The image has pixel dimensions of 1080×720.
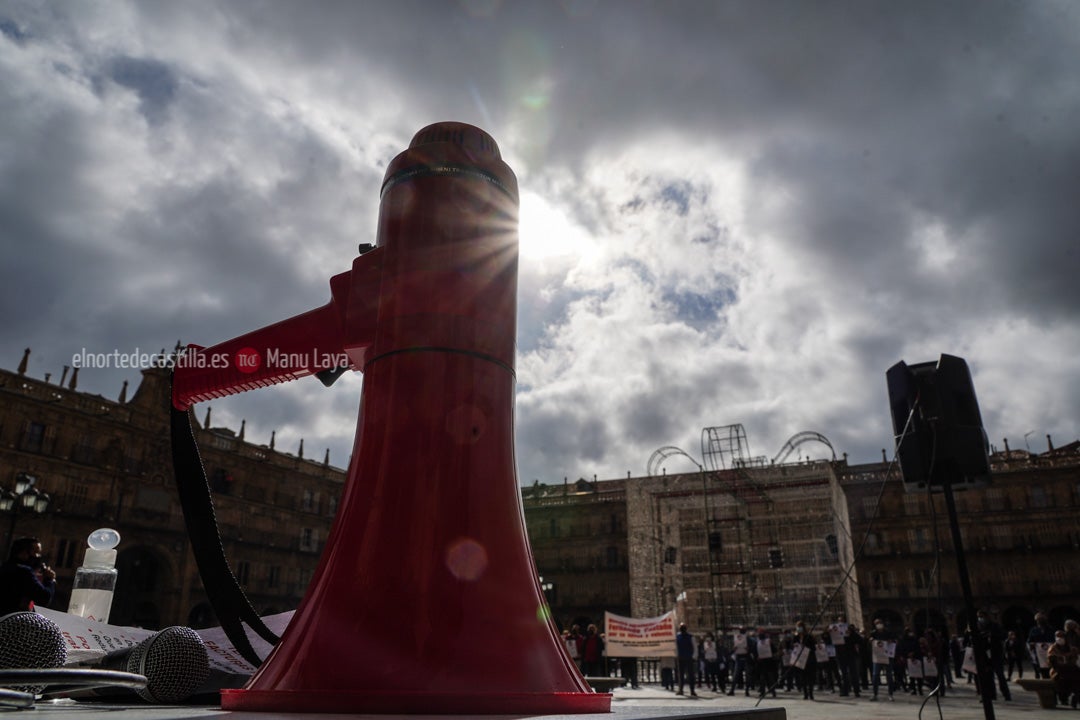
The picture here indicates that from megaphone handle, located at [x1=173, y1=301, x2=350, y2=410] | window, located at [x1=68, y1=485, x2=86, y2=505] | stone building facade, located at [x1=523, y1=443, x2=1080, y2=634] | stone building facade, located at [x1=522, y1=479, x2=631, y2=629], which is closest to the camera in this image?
megaphone handle, located at [x1=173, y1=301, x2=350, y2=410]

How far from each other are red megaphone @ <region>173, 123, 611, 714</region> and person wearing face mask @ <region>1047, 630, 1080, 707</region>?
1015 cm

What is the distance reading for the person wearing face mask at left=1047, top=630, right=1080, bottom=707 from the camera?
8.73 m

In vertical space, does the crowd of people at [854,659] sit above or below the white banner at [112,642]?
below

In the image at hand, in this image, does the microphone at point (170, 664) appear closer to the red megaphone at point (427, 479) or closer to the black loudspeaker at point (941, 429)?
the red megaphone at point (427, 479)

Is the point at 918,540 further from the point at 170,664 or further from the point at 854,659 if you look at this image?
the point at 170,664

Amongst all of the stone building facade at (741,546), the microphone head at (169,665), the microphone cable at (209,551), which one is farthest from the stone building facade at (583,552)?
the microphone head at (169,665)

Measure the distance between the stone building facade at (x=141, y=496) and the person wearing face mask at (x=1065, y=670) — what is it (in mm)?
23469

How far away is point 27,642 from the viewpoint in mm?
1652

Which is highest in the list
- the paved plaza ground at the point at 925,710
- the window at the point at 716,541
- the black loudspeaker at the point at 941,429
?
the window at the point at 716,541

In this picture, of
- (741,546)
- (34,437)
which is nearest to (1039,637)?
(741,546)

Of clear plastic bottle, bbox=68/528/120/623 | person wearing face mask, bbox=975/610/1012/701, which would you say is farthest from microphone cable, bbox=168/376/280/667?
person wearing face mask, bbox=975/610/1012/701

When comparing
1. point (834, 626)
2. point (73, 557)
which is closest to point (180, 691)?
point (834, 626)

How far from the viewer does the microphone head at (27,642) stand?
63.8 inches

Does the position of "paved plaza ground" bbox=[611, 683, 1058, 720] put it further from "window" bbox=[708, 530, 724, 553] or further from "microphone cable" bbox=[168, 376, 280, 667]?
"window" bbox=[708, 530, 724, 553]
